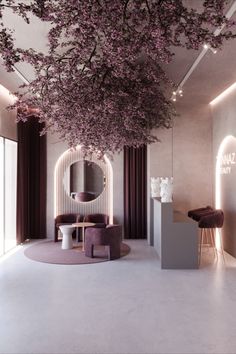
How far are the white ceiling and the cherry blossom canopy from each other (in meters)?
0.37

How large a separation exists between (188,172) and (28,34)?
4902 millimetres

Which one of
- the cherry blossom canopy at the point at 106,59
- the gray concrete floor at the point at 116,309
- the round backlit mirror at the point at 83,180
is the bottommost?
the gray concrete floor at the point at 116,309

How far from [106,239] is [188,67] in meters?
3.47

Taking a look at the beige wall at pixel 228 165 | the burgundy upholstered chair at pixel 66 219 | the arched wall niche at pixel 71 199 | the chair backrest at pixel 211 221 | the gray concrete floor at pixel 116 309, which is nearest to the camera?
the gray concrete floor at pixel 116 309

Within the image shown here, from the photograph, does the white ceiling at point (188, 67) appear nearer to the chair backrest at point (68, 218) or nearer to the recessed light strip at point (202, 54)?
the recessed light strip at point (202, 54)

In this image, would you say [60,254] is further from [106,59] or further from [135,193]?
[106,59]

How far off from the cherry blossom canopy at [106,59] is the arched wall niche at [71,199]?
3.77 metres

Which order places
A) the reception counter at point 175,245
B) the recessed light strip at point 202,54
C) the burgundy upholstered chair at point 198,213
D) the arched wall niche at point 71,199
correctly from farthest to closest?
the arched wall niche at point 71,199 < the burgundy upholstered chair at point 198,213 < the reception counter at point 175,245 < the recessed light strip at point 202,54

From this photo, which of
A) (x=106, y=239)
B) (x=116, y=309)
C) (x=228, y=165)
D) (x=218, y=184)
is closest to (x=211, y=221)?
(x=228, y=165)

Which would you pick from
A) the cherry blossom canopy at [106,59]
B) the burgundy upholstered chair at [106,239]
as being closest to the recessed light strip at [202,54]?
the cherry blossom canopy at [106,59]

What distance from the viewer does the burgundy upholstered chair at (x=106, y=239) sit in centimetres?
634

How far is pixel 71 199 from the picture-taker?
9.01 m

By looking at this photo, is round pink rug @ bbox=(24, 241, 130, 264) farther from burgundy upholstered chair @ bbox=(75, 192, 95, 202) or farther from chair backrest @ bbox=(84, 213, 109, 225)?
burgundy upholstered chair @ bbox=(75, 192, 95, 202)

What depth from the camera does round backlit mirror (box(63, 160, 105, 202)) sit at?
903 centimetres
